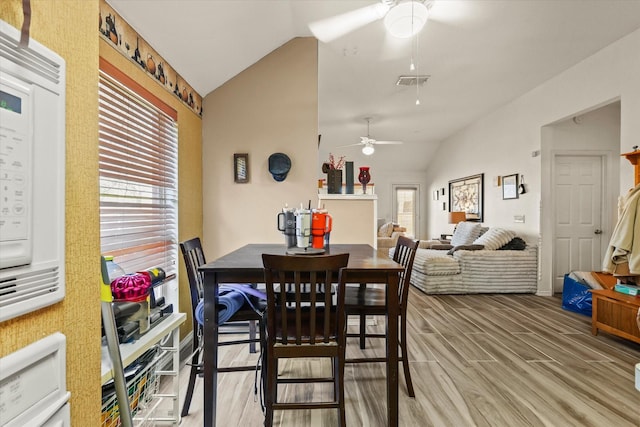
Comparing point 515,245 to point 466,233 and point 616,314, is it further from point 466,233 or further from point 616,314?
point 616,314

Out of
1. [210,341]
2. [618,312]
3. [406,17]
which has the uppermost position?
[406,17]

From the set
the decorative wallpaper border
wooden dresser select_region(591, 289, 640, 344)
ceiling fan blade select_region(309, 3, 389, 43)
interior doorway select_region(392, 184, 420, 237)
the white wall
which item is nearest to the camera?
the decorative wallpaper border

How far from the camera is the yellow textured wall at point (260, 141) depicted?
331 cm

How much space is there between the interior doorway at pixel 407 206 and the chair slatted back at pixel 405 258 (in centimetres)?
764

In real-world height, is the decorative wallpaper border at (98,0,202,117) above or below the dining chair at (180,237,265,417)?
above

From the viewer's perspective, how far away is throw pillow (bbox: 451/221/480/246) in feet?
19.0

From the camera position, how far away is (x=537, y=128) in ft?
15.4

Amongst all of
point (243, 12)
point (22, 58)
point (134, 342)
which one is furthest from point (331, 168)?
point (22, 58)

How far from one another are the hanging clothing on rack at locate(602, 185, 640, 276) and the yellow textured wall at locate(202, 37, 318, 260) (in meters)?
2.73

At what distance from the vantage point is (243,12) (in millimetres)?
2549

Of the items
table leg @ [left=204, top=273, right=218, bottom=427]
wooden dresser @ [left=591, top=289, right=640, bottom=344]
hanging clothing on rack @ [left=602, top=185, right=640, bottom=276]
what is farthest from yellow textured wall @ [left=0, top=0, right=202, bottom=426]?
hanging clothing on rack @ [left=602, top=185, right=640, bottom=276]

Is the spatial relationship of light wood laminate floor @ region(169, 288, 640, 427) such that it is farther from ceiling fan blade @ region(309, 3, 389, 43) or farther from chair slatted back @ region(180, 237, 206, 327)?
ceiling fan blade @ region(309, 3, 389, 43)

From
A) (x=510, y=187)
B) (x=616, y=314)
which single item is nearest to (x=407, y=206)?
(x=510, y=187)

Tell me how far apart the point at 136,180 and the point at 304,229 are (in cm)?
119
